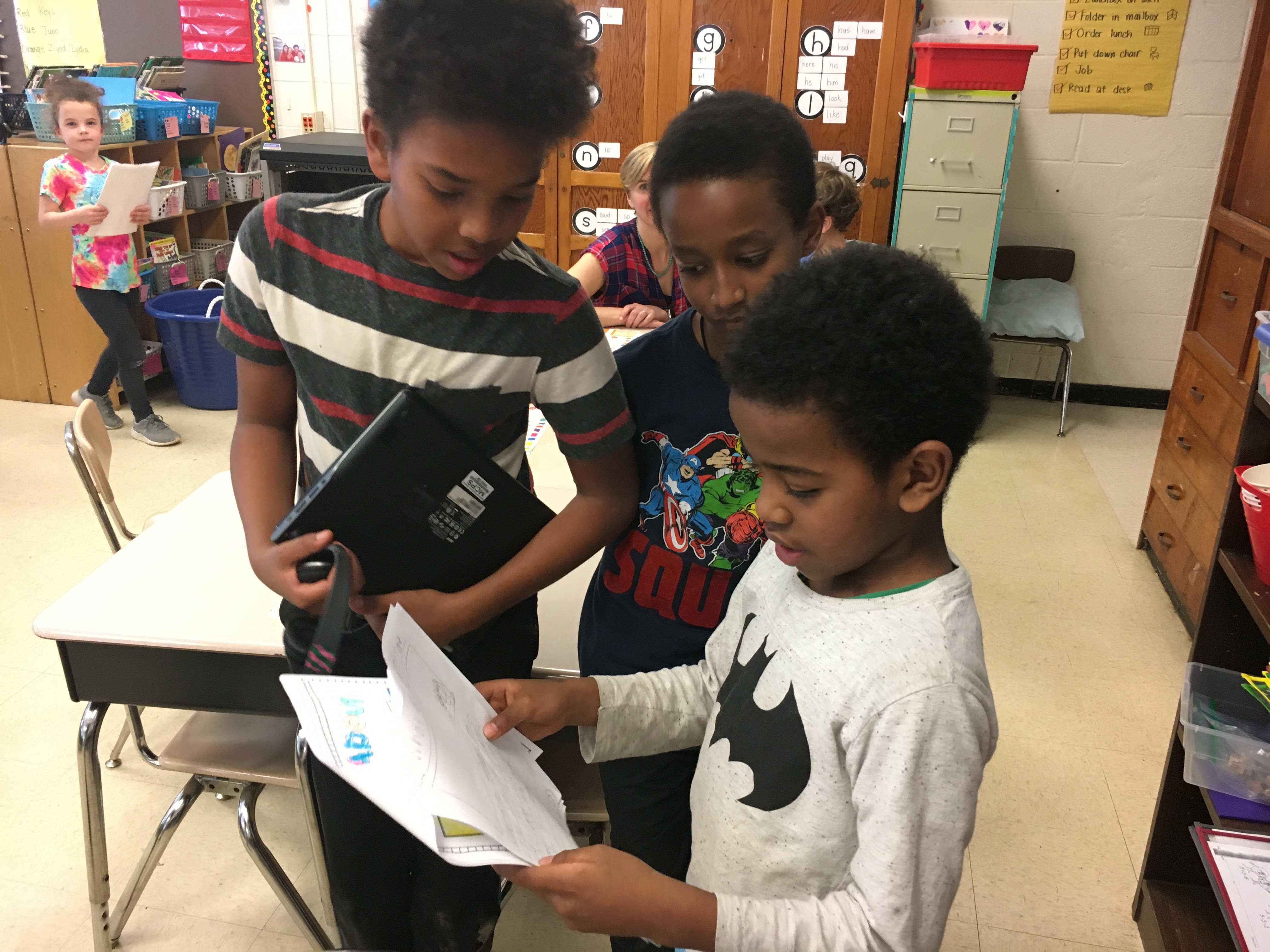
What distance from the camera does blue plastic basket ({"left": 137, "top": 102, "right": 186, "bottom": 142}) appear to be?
4000 mm

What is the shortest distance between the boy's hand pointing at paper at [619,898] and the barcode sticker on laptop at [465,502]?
362mm

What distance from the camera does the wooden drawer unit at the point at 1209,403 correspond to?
8.62ft

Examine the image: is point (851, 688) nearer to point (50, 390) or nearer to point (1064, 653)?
point (1064, 653)

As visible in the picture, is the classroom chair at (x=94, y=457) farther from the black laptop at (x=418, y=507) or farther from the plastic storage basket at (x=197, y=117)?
the plastic storage basket at (x=197, y=117)

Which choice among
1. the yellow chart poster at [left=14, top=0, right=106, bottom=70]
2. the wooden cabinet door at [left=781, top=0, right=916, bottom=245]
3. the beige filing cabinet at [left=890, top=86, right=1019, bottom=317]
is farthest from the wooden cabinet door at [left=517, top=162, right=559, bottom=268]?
the yellow chart poster at [left=14, top=0, right=106, bottom=70]

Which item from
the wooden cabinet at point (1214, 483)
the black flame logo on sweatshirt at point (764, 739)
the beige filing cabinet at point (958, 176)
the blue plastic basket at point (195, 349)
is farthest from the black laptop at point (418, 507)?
the blue plastic basket at point (195, 349)

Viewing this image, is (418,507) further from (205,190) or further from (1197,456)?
(205,190)

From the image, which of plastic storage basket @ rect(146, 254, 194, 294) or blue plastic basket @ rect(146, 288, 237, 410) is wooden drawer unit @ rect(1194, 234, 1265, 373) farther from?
plastic storage basket @ rect(146, 254, 194, 294)

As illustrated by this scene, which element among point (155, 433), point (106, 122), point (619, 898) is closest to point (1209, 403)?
point (619, 898)

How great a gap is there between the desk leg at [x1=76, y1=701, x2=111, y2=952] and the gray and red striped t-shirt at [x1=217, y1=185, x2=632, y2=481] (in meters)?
0.77

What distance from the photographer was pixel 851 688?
0.76 metres

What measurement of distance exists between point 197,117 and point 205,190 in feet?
1.03

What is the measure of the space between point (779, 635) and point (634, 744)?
230mm

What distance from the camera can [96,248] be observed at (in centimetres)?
375
